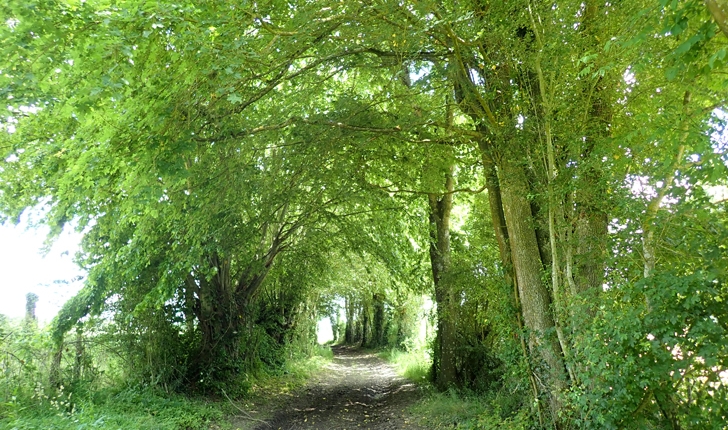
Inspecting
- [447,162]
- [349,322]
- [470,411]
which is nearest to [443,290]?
[470,411]

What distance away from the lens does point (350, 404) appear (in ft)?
37.7

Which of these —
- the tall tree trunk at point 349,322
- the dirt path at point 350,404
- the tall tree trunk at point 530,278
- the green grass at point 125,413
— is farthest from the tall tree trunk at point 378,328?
the tall tree trunk at point 530,278

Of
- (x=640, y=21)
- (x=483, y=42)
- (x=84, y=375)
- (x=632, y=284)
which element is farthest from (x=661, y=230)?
(x=84, y=375)

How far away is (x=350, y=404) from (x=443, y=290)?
376 cm

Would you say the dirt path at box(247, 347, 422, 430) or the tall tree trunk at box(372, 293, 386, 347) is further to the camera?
the tall tree trunk at box(372, 293, 386, 347)

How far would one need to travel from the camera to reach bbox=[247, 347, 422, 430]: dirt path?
30.7 ft

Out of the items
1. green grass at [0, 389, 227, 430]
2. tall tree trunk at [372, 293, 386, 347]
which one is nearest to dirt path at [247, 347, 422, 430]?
green grass at [0, 389, 227, 430]

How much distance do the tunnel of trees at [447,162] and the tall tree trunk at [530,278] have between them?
0.03 metres

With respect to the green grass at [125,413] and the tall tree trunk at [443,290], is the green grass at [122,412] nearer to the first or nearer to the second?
the green grass at [125,413]

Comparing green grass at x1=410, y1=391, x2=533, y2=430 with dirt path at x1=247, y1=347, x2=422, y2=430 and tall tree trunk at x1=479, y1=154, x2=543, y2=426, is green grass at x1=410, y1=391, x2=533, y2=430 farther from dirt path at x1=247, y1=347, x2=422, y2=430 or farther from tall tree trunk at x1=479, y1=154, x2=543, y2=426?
tall tree trunk at x1=479, y1=154, x2=543, y2=426

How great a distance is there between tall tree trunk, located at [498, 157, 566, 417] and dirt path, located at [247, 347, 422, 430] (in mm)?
3501

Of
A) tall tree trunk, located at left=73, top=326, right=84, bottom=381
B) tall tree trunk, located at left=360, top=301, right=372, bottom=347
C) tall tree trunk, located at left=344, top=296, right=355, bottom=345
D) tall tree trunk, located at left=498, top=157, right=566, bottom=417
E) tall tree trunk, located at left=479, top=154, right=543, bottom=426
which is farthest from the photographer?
tall tree trunk, located at left=344, top=296, right=355, bottom=345

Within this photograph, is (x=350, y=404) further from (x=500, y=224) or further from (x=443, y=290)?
(x=500, y=224)

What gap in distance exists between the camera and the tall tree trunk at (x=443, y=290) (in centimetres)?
1067
